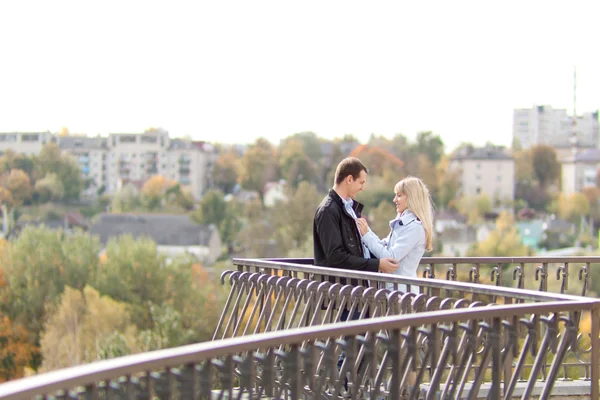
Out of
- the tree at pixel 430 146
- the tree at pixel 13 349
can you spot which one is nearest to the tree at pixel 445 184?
the tree at pixel 430 146

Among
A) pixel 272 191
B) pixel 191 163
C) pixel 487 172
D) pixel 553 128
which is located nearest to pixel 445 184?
pixel 487 172

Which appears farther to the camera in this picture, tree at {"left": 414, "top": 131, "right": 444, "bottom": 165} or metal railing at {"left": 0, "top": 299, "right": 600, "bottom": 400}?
tree at {"left": 414, "top": 131, "right": 444, "bottom": 165}

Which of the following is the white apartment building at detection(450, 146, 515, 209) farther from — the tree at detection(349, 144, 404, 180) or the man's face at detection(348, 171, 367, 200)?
the man's face at detection(348, 171, 367, 200)

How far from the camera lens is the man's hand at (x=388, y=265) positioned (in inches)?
290

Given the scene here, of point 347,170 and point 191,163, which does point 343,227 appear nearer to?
point 347,170

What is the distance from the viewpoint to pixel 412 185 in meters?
7.41

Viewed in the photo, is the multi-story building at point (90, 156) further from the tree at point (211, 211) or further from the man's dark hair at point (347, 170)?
the man's dark hair at point (347, 170)

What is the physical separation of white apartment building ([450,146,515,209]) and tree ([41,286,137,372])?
332 feet

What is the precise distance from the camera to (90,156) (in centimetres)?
17675

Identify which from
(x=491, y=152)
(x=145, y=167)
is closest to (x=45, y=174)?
(x=145, y=167)

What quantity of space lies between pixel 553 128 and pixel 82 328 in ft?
423

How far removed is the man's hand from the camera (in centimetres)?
736


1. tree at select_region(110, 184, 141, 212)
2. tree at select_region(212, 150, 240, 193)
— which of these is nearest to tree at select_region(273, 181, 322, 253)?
tree at select_region(110, 184, 141, 212)

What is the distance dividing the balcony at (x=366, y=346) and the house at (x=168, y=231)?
453ft
